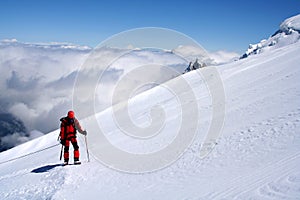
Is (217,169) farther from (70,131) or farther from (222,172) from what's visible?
(70,131)

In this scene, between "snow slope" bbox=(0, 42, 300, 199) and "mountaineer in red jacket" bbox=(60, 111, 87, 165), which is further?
"mountaineer in red jacket" bbox=(60, 111, 87, 165)

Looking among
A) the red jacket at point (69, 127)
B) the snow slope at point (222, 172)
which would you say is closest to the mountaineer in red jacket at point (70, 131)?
the red jacket at point (69, 127)

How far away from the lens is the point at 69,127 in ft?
37.3

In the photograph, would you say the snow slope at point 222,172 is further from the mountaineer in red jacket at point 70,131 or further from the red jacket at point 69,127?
the red jacket at point 69,127

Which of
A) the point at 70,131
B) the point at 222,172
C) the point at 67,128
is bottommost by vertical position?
the point at 222,172

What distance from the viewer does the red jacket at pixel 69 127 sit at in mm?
11320

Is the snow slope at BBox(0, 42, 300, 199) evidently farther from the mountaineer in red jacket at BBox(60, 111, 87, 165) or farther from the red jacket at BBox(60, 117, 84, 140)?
the red jacket at BBox(60, 117, 84, 140)

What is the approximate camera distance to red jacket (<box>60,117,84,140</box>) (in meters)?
11.3

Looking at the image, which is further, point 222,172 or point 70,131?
point 70,131

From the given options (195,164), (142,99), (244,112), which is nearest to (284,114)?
(244,112)

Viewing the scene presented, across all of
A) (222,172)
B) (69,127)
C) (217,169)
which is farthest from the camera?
(69,127)

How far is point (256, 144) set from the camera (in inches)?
330

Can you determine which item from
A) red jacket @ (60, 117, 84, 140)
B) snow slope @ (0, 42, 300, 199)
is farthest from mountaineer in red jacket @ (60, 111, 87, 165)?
snow slope @ (0, 42, 300, 199)

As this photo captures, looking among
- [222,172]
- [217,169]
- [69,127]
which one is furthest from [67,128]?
[222,172]
